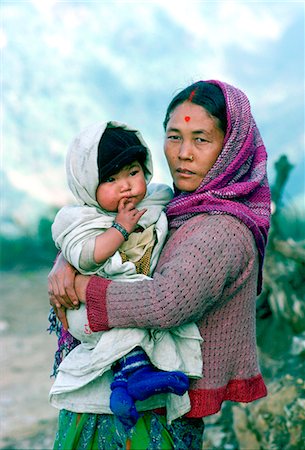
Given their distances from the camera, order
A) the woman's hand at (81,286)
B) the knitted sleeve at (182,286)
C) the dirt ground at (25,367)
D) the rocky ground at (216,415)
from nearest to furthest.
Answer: the knitted sleeve at (182,286) < the woman's hand at (81,286) < the rocky ground at (216,415) < the dirt ground at (25,367)

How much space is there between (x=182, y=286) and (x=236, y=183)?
452mm

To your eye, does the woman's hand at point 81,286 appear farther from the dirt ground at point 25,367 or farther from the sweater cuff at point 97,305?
the dirt ground at point 25,367

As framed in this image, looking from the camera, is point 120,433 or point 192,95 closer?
point 120,433

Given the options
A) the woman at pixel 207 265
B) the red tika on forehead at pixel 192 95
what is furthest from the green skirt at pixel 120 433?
the red tika on forehead at pixel 192 95

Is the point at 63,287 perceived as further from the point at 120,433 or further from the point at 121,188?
the point at 120,433

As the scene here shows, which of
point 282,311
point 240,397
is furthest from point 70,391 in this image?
point 282,311

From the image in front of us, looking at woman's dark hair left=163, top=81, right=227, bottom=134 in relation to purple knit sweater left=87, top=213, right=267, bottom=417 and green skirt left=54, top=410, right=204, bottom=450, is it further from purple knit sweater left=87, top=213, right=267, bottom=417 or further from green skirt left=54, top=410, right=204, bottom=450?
green skirt left=54, top=410, right=204, bottom=450

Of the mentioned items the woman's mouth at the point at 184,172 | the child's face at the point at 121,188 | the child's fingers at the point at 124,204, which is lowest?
the child's fingers at the point at 124,204

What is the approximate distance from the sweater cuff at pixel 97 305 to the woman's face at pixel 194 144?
484 mm

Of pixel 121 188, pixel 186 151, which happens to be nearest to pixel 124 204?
pixel 121 188

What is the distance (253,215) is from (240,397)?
64 centimetres

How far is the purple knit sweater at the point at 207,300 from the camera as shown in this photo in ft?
6.42

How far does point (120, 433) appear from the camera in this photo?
2139mm

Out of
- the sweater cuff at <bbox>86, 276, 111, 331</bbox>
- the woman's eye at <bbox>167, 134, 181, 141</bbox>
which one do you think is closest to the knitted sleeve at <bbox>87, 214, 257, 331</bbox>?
the sweater cuff at <bbox>86, 276, 111, 331</bbox>
